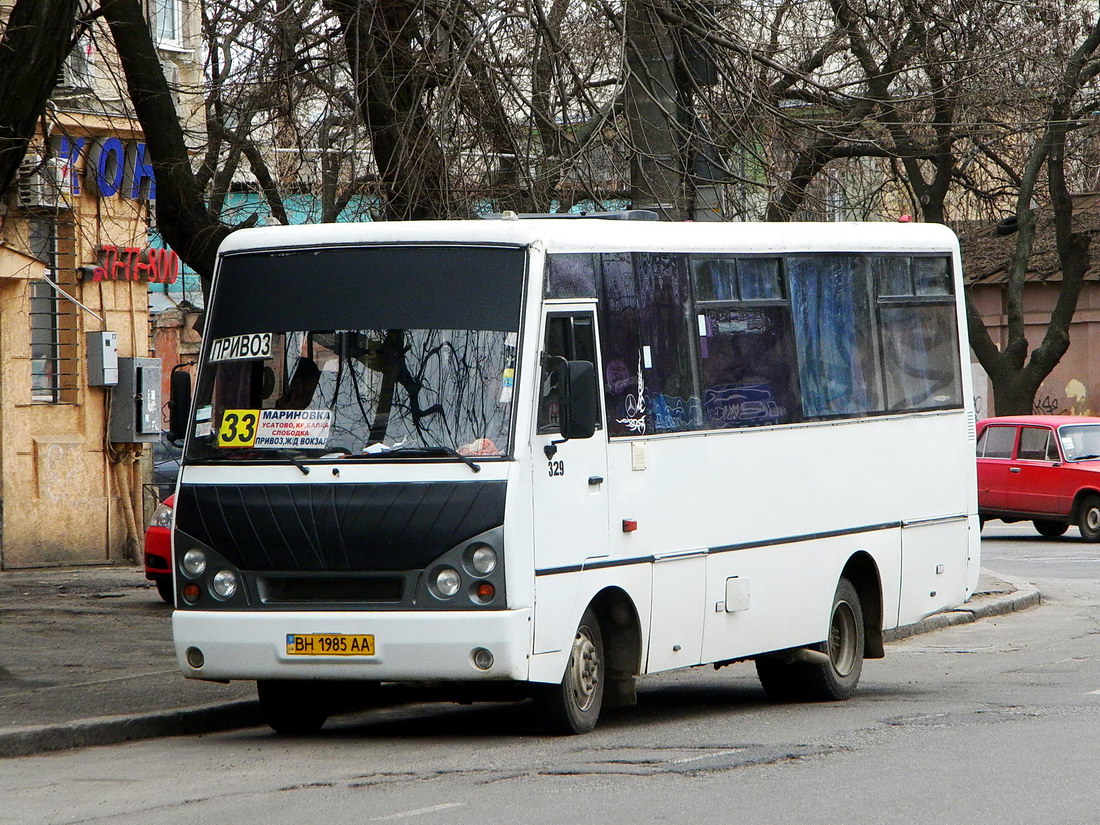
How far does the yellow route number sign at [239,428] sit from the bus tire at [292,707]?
1352mm

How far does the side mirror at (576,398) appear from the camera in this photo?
30.7 ft

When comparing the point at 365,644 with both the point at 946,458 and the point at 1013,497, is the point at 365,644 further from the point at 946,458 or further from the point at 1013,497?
the point at 1013,497

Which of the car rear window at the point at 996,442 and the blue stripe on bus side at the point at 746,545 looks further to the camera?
the car rear window at the point at 996,442

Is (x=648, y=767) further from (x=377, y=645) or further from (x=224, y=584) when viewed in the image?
(x=224, y=584)

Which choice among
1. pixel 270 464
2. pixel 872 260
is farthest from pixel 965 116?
pixel 270 464

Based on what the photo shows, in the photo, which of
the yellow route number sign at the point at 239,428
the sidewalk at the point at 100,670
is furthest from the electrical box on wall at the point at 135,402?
the yellow route number sign at the point at 239,428

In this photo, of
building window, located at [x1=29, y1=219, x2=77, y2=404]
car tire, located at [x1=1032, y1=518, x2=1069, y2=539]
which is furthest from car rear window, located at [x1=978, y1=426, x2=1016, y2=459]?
building window, located at [x1=29, y1=219, x2=77, y2=404]

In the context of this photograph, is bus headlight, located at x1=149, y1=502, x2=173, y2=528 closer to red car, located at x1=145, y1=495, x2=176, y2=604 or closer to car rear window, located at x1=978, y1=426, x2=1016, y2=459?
red car, located at x1=145, y1=495, x2=176, y2=604

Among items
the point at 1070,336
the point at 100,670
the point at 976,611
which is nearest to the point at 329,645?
the point at 100,670

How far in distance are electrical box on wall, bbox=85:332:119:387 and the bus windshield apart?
40.1 ft

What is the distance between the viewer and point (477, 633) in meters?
9.05

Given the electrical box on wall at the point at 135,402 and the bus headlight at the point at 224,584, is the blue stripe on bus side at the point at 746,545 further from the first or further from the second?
the electrical box on wall at the point at 135,402

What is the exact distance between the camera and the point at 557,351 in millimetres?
9711

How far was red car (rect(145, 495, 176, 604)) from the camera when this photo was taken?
16.8 m
